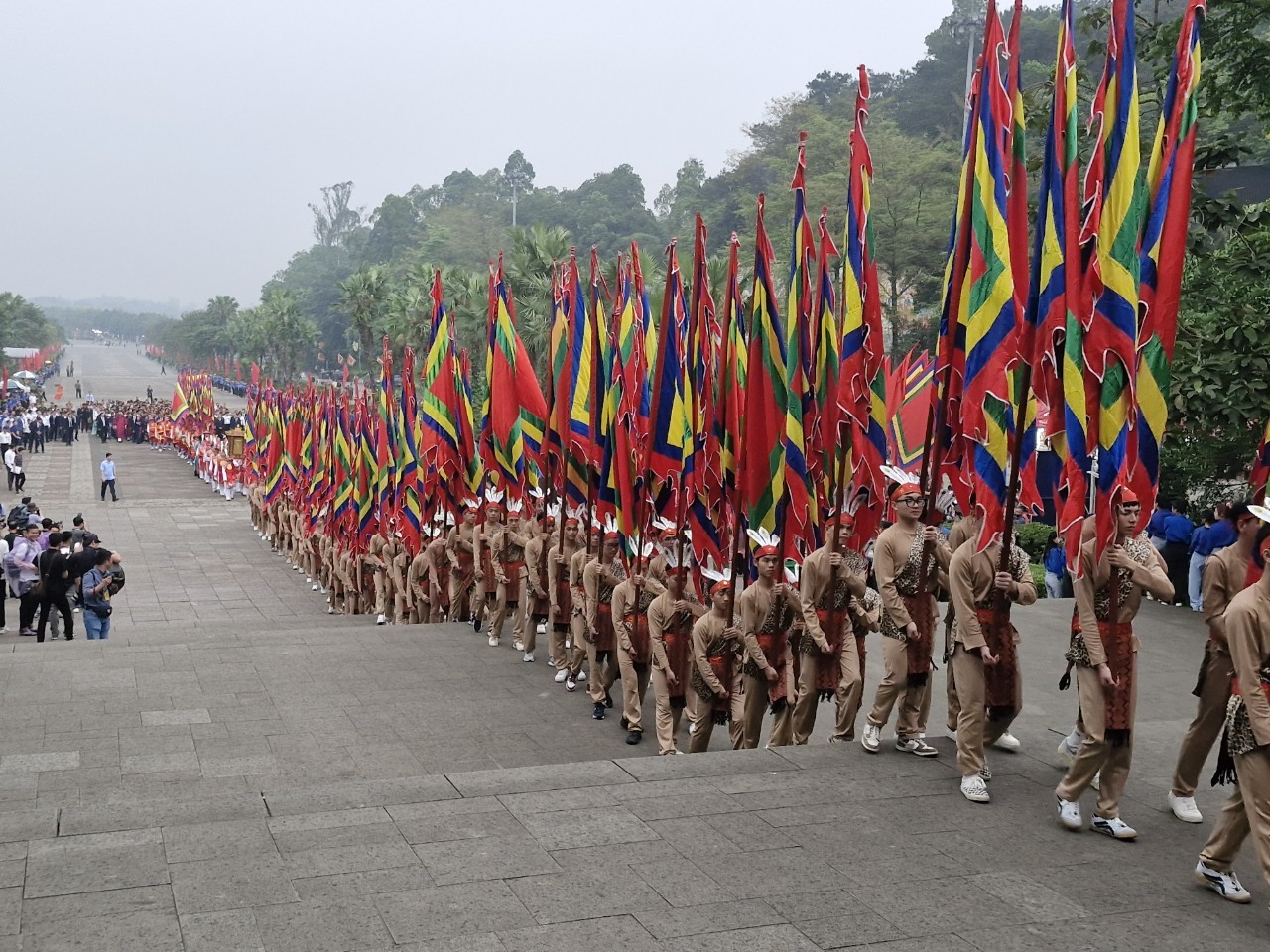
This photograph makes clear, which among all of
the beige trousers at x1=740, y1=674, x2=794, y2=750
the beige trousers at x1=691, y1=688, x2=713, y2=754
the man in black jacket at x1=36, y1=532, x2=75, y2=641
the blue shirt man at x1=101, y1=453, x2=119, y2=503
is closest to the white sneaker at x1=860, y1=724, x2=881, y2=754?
the beige trousers at x1=740, y1=674, x2=794, y2=750

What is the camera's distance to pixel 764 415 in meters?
9.37

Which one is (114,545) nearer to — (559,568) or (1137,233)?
(559,568)

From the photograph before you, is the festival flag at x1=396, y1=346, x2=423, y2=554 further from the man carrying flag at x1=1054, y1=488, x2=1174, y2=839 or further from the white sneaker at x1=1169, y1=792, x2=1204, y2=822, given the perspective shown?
the white sneaker at x1=1169, y1=792, x2=1204, y2=822

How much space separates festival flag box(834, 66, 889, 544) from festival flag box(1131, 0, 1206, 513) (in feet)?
7.15

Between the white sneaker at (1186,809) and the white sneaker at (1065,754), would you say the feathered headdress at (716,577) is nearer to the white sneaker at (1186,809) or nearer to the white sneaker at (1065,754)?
the white sneaker at (1065,754)

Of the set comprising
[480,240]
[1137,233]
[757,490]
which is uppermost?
[480,240]

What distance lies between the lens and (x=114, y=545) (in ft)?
90.7

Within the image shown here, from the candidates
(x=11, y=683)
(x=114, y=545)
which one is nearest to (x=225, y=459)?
(x=114, y=545)

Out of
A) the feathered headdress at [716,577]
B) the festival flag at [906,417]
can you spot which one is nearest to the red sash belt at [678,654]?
the feathered headdress at [716,577]

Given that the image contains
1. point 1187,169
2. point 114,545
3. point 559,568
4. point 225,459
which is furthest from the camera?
point 225,459

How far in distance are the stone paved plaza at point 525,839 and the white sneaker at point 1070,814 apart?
0.08 meters

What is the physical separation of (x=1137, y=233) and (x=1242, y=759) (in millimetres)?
2736

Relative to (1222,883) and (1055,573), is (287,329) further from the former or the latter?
(1222,883)

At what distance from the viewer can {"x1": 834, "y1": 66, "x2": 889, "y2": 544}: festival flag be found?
348 inches
